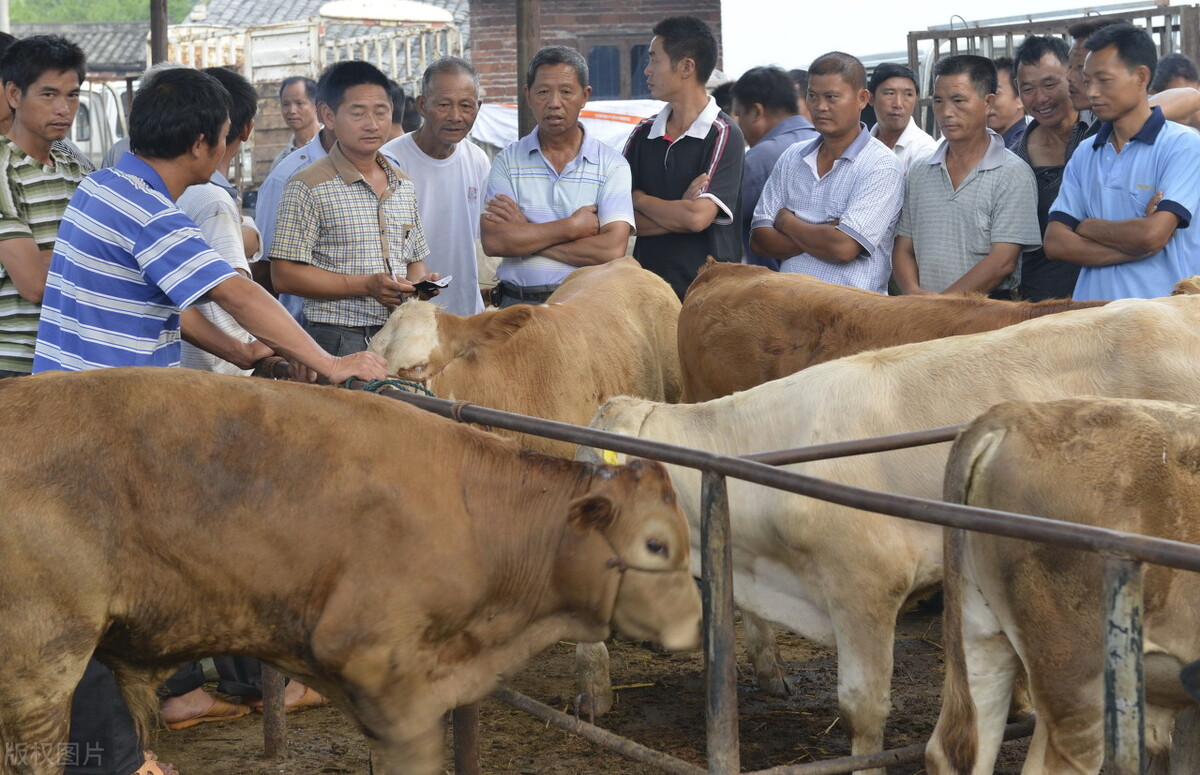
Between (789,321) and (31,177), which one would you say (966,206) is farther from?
(31,177)

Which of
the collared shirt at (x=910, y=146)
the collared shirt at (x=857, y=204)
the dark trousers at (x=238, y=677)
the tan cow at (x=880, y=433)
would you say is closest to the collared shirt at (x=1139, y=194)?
the collared shirt at (x=857, y=204)

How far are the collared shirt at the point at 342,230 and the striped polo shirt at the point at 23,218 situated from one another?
0.88 metres

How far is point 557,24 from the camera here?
801 inches

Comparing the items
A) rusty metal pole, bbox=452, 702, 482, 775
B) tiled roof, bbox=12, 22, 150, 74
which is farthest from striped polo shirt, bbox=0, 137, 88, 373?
tiled roof, bbox=12, 22, 150, 74

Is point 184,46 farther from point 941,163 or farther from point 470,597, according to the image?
point 470,597

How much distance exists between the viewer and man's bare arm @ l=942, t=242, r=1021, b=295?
5547 mm

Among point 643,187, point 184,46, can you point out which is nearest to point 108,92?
point 184,46

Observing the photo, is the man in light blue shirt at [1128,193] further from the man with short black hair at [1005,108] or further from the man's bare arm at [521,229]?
the man's bare arm at [521,229]

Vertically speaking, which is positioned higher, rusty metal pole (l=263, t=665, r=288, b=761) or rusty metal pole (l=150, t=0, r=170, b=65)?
rusty metal pole (l=150, t=0, r=170, b=65)

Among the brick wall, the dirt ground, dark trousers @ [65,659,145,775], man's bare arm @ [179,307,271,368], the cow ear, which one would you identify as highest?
the brick wall

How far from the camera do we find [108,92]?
2105 centimetres

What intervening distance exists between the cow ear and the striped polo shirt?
88.7 inches

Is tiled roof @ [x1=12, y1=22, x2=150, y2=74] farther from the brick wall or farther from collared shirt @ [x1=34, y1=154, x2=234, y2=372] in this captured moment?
collared shirt @ [x1=34, y1=154, x2=234, y2=372]

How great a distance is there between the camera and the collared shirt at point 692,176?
6.12 metres
